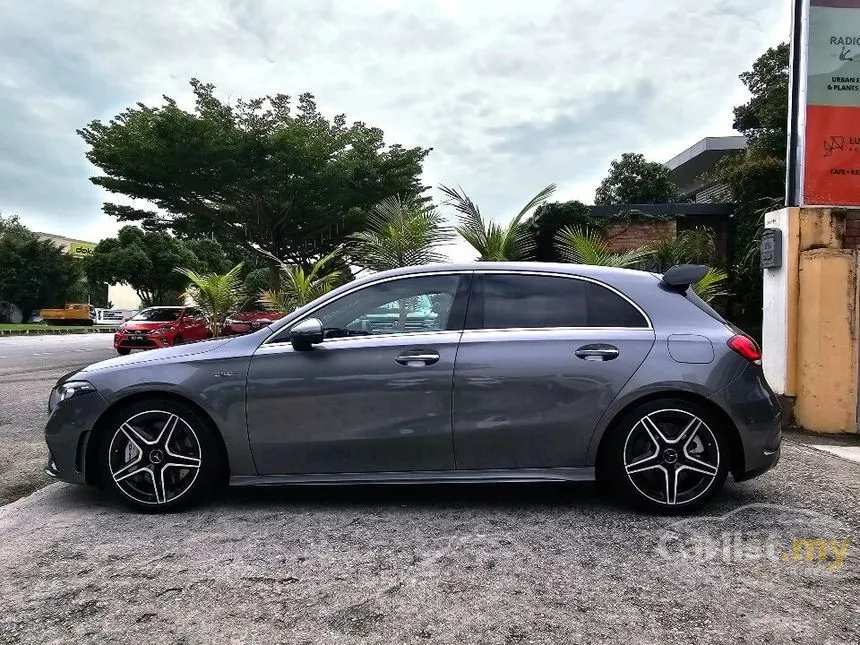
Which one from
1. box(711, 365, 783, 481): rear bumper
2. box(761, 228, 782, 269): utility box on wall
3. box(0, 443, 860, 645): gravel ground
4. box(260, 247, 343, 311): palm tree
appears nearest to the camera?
box(0, 443, 860, 645): gravel ground

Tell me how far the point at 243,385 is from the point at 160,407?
52 cm

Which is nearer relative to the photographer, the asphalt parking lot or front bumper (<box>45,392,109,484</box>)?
the asphalt parking lot

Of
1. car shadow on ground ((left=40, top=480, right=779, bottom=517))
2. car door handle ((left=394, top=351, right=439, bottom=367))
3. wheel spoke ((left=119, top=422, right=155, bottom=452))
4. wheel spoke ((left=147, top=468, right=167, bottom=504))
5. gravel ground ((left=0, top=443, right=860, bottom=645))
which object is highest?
car door handle ((left=394, top=351, right=439, bottom=367))

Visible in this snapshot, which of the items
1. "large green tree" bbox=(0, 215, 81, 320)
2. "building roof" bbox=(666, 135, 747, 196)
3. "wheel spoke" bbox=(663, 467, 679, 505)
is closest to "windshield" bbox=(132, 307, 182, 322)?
"wheel spoke" bbox=(663, 467, 679, 505)

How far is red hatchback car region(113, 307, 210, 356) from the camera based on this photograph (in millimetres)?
16750

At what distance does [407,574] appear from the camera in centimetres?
283

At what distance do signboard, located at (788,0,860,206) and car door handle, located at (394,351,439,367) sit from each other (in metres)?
4.94

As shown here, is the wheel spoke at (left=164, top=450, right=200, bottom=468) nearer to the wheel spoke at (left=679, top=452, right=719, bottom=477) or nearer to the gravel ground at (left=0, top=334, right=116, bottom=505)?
the gravel ground at (left=0, top=334, right=116, bottom=505)

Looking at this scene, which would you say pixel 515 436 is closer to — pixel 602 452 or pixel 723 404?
pixel 602 452

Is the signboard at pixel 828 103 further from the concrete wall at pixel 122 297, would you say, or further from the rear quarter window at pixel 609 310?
the concrete wall at pixel 122 297

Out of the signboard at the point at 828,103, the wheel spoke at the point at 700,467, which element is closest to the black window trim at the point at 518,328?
the wheel spoke at the point at 700,467

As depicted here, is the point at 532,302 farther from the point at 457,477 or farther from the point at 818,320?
the point at 818,320

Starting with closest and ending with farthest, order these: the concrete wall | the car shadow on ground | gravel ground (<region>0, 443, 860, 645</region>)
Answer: gravel ground (<region>0, 443, 860, 645</region>), the car shadow on ground, the concrete wall

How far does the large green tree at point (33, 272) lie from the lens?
159 feet
